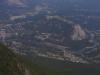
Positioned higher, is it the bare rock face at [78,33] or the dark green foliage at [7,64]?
the dark green foliage at [7,64]

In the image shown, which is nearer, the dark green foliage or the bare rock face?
the dark green foliage

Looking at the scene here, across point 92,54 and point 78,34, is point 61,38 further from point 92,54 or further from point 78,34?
point 92,54

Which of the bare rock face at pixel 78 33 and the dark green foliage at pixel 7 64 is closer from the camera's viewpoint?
the dark green foliage at pixel 7 64

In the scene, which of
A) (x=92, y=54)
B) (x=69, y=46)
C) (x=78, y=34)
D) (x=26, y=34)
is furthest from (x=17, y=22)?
(x=92, y=54)

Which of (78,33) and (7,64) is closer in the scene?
(7,64)

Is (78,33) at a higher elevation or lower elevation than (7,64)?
lower

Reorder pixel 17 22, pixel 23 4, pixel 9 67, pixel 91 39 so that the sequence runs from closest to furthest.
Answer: pixel 9 67 → pixel 91 39 → pixel 17 22 → pixel 23 4

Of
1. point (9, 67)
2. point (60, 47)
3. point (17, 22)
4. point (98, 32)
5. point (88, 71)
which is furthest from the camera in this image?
point (17, 22)

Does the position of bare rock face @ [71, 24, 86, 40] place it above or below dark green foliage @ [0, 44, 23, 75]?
below
